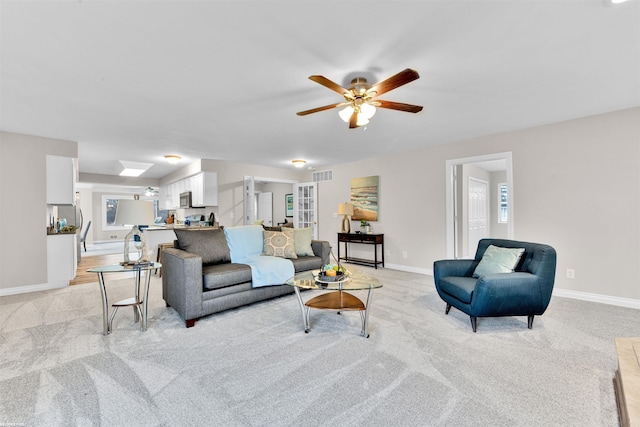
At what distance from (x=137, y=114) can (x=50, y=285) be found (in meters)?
3.06

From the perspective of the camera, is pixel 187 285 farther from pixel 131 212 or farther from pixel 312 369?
pixel 312 369

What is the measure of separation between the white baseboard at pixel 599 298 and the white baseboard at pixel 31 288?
7.11 metres

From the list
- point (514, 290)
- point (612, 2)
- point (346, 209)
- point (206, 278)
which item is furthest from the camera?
point (346, 209)

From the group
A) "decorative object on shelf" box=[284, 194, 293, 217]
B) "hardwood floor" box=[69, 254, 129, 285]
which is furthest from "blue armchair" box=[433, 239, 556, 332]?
"decorative object on shelf" box=[284, 194, 293, 217]

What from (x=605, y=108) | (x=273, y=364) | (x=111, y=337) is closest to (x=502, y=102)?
(x=605, y=108)

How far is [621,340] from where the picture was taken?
186 cm

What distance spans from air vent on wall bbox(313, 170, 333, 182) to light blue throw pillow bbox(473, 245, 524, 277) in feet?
14.1

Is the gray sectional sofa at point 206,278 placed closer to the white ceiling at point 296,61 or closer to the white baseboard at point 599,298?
the white ceiling at point 296,61

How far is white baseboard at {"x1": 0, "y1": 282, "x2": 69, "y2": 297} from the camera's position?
154 inches

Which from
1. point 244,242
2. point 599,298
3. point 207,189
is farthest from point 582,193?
point 207,189

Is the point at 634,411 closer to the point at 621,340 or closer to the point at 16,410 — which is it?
the point at 621,340

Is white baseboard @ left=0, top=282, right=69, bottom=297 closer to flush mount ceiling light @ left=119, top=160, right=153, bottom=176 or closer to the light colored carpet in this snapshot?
the light colored carpet

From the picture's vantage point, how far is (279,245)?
12.9 feet

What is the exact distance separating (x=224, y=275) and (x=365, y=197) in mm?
3827
